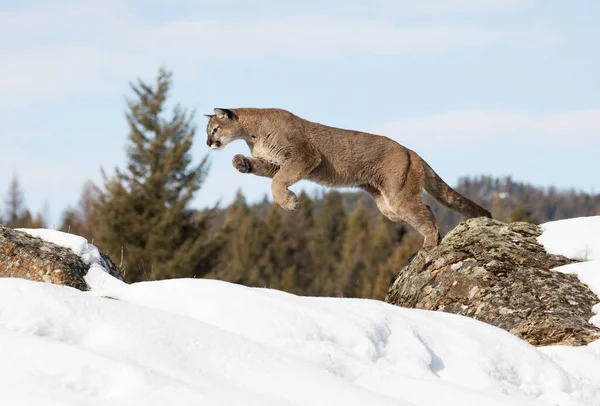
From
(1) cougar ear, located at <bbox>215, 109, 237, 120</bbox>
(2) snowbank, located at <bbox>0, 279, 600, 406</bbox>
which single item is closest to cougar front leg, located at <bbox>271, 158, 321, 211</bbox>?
(1) cougar ear, located at <bbox>215, 109, 237, 120</bbox>

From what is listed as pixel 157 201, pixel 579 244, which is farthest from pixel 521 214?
pixel 579 244

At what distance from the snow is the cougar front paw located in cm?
364

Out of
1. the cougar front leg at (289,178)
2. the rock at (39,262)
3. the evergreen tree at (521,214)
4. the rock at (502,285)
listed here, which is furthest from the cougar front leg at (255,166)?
the evergreen tree at (521,214)

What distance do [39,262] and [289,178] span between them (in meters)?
3.35

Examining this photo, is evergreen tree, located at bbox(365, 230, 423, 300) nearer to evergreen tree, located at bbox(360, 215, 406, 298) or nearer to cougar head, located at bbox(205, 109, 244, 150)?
evergreen tree, located at bbox(360, 215, 406, 298)

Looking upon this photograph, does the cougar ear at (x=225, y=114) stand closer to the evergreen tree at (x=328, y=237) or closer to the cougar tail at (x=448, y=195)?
the cougar tail at (x=448, y=195)

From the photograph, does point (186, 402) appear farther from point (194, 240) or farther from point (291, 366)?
point (194, 240)

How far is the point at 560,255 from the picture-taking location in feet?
29.4

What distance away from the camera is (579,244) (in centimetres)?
909

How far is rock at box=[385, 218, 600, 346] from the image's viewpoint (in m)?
7.83

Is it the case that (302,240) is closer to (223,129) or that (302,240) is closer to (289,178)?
(223,129)

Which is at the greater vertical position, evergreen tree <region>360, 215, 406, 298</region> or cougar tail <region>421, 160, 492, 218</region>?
cougar tail <region>421, 160, 492, 218</region>

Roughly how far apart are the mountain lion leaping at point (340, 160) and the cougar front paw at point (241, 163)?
0.04 ft

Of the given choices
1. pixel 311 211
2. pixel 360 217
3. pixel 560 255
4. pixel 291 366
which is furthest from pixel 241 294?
pixel 311 211
